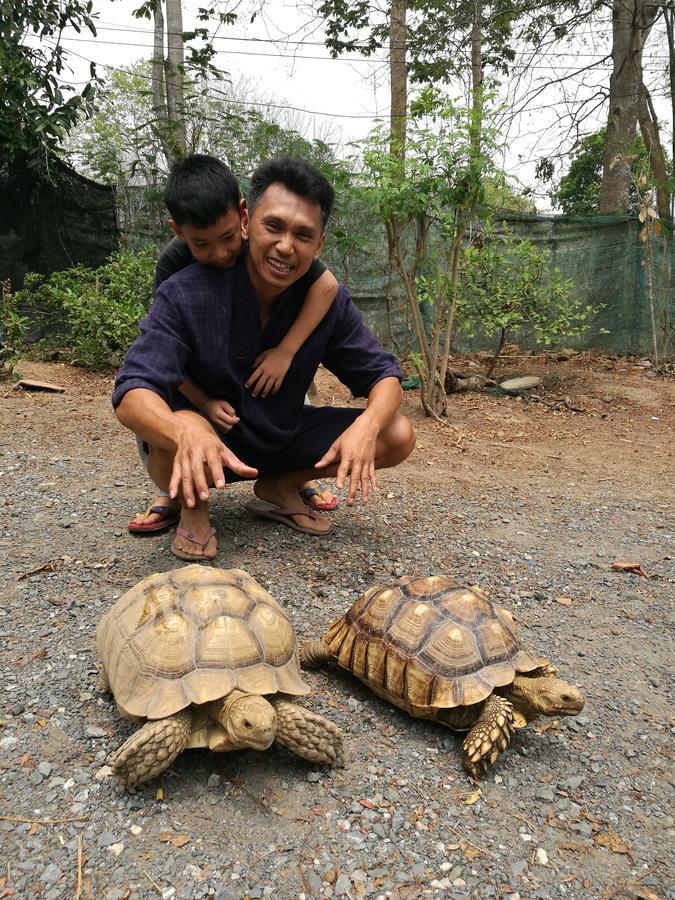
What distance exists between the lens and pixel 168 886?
1.35 m

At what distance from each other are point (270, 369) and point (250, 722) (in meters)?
1.60

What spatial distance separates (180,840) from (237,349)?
1.83 meters

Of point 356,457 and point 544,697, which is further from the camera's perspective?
point 356,457

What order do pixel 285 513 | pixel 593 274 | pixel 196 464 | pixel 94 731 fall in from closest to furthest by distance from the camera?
pixel 94 731 < pixel 196 464 < pixel 285 513 < pixel 593 274

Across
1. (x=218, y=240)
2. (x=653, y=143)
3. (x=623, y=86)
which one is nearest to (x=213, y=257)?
(x=218, y=240)

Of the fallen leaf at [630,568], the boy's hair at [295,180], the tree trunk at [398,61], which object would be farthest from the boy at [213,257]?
the tree trunk at [398,61]

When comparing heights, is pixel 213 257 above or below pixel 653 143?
below

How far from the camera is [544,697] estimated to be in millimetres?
1810

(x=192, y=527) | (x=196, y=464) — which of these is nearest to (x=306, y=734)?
(x=196, y=464)

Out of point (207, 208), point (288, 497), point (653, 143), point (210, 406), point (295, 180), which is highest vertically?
point (653, 143)

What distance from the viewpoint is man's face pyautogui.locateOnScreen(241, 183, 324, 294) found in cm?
247

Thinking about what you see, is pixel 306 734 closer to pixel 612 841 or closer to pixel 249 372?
pixel 612 841

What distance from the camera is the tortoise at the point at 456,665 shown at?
1783 mm

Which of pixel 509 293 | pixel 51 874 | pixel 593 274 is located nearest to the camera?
pixel 51 874
